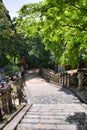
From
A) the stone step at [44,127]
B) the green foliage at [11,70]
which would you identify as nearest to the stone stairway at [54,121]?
the stone step at [44,127]

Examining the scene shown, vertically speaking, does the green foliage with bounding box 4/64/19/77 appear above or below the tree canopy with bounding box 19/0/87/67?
below

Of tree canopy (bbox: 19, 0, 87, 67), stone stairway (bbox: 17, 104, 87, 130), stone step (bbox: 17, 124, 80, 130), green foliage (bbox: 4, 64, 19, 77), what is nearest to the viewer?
tree canopy (bbox: 19, 0, 87, 67)

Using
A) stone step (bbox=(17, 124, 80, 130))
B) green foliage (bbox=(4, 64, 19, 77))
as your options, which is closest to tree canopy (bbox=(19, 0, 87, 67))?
stone step (bbox=(17, 124, 80, 130))

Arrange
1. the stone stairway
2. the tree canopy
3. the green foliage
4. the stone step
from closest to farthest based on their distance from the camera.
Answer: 1. the tree canopy
2. the stone step
3. the stone stairway
4. the green foliage

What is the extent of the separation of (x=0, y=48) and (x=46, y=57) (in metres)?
6.94

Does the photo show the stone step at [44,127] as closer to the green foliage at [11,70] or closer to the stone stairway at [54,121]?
the stone stairway at [54,121]

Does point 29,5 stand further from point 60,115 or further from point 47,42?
point 60,115

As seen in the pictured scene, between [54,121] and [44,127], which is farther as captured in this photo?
[54,121]

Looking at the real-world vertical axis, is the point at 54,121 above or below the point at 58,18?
below

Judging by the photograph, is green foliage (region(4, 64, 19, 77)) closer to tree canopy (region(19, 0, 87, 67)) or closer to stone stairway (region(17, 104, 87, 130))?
stone stairway (region(17, 104, 87, 130))

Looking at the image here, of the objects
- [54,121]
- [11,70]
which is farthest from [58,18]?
[11,70]

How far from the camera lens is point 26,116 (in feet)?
36.2

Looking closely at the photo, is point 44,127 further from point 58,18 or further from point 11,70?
point 11,70

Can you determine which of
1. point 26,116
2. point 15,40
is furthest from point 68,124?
point 15,40
